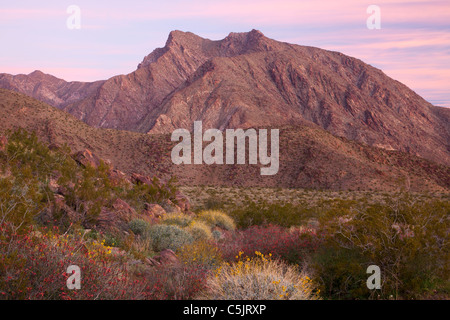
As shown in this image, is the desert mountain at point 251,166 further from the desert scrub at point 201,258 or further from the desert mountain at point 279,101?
the desert scrub at point 201,258

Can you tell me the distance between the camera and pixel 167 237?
10742 mm

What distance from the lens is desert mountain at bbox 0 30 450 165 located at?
327ft

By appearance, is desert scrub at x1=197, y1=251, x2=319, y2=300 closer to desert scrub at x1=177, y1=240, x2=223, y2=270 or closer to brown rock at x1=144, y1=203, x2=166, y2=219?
desert scrub at x1=177, y1=240, x2=223, y2=270

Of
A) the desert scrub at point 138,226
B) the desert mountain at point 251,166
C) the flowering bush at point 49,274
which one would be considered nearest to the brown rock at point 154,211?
the desert scrub at point 138,226

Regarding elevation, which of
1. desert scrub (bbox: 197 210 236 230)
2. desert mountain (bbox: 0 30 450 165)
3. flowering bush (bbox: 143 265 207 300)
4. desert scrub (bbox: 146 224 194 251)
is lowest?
desert scrub (bbox: 197 210 236 230)

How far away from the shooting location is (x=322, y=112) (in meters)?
108

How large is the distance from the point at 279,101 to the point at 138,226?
98.8m

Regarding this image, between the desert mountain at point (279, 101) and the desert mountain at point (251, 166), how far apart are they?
24.9 metres

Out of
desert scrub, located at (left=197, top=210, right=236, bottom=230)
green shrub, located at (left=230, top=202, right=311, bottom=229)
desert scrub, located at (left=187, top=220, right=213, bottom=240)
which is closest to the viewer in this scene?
desert scrub, located at (left=187, top=220, right=213, bottom=240)

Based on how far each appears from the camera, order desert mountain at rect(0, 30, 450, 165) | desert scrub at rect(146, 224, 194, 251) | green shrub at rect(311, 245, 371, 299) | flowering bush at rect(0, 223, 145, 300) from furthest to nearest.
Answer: desert mountain at rect(0, 30, 450, 165) → desert scrub at rect(146, 224, 194, 251) → green shrub at rect(311, 245, 371, 299) → flowering bush at rect(0, 223, 145, 300)

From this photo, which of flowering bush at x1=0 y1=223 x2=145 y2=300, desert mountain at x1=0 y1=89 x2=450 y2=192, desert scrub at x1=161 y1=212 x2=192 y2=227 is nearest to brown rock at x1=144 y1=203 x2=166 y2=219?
desert scrub at x1=161 y1=212 x2=192 y2=227

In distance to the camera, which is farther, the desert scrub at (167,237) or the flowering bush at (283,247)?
the desert scrub at (167,237)

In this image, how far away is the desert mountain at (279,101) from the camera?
3919 inches

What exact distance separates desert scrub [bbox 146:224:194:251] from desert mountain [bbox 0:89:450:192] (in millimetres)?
41604
